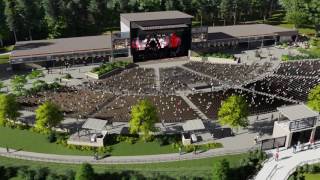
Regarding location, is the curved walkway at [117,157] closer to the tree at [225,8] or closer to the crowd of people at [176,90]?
the crowd of people at [176,90]

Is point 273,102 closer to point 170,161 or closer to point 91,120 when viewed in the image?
point 170,161

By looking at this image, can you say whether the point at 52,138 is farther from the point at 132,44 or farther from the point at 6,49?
the point at 6,49

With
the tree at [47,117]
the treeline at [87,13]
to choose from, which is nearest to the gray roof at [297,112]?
the tree at [47,117]

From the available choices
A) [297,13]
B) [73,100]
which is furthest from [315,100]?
[297,13]

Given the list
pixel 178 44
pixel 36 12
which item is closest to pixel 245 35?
pixel 178 44

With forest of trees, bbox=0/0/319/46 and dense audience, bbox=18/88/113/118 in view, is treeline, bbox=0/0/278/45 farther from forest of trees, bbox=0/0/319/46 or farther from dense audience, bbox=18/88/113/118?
dense audience, bbox=18/88/113/118
